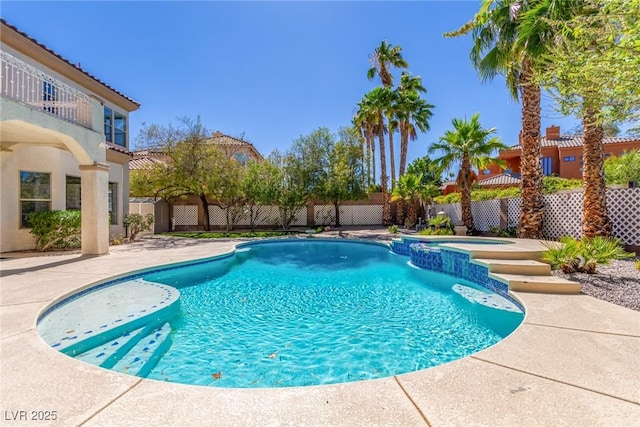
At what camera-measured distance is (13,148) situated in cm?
1031

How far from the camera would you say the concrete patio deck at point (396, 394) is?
6.56 ft

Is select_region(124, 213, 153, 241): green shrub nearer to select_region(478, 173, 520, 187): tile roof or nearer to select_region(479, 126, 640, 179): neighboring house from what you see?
select_region(478, 173, 520, 187): tile roof

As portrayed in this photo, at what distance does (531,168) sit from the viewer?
35.5ft

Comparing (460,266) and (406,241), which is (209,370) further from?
(406,241)

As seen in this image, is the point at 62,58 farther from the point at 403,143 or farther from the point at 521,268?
the point at 403,143

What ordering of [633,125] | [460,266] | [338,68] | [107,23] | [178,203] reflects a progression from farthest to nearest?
1. [178,203]
2. [338,68]
3. [107,23]
4. [460,266]
5. [633,125]

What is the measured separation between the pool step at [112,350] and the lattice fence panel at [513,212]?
14694 mm

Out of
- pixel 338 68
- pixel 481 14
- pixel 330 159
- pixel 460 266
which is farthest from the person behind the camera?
pixel 330 159

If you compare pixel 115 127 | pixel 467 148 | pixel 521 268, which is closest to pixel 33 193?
pixel 115 127

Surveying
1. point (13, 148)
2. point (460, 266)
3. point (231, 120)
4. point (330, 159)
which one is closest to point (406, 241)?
point (460, 266)

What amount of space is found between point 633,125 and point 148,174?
67.9 feet

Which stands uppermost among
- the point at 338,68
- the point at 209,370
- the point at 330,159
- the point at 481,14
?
the point at 338,68

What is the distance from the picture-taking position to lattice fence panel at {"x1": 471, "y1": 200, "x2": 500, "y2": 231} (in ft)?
47.5

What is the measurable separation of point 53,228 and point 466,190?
17966 millimetres
